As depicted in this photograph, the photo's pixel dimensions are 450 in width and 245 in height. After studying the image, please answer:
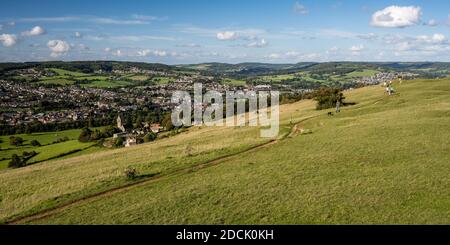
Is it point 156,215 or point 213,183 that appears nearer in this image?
point 156,215

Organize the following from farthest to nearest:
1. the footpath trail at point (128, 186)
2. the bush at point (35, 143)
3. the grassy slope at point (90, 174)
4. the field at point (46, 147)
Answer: the bush at point (35, 143) < the field at point (46, 147) < the grassy slope at point (90, 174) < the footpath trail at point (128, 186)

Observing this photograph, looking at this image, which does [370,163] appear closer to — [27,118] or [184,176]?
[184,176]

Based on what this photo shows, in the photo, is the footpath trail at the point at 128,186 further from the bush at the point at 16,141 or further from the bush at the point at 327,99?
the bush at the point at 16,141

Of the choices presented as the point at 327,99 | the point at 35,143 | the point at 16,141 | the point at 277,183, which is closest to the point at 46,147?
the point at 35,143

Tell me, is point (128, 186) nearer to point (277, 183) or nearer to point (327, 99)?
point (277, 183)

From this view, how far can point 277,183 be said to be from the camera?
25.0 m

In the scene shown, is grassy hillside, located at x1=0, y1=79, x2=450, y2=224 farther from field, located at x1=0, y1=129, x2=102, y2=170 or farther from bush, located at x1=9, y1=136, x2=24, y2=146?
bush, located at x1=9, y1=136, x2=24, y2=146

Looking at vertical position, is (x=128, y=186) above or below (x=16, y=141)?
above

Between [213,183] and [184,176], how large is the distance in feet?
11.8

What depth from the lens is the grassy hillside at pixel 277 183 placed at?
2008 cm

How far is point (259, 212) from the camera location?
66.7 feet

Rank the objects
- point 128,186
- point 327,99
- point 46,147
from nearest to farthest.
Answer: point 128,186 → point 327,99 → point 46,147

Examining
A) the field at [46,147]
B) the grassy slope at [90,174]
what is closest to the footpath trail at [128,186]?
the grassy slope at [90,174]
